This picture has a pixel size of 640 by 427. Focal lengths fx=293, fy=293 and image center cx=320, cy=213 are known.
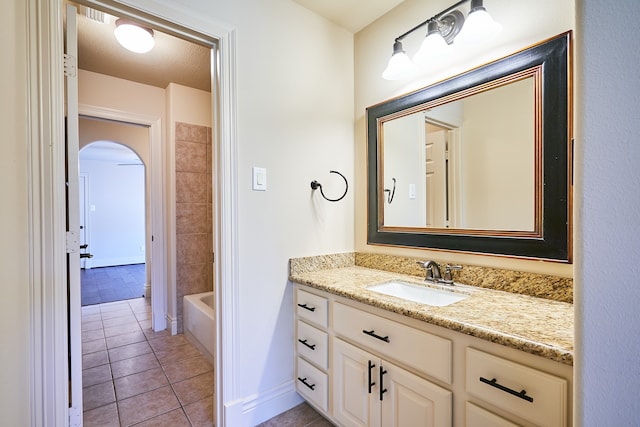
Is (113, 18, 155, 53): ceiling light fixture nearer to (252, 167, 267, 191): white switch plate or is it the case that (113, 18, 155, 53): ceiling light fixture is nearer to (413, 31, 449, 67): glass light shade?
(252, 167, 267, 191): white switch plate

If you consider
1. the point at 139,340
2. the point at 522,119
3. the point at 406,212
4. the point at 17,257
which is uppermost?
the point at 522,119

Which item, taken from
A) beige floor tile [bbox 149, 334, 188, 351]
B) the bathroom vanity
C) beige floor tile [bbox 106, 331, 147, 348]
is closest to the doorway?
beige floor tile [bbox 106, 331, 147, 348]

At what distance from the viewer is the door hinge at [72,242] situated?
1221 mm

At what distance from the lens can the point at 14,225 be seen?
3.46 ft

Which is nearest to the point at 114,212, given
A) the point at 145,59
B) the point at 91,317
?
the point at 91,317

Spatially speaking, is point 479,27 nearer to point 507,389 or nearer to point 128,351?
point 507,389

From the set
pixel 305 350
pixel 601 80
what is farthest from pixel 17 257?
pixel 601 80

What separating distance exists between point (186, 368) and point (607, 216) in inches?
101

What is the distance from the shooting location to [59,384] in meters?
1.16

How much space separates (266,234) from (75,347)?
95 cm

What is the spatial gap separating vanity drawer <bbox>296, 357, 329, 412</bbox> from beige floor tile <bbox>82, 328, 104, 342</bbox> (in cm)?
221

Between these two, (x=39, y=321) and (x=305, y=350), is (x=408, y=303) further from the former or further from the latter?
(x=39, y=321)

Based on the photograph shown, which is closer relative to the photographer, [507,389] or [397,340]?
[507,389]

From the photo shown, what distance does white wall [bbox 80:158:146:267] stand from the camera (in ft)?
21.0
